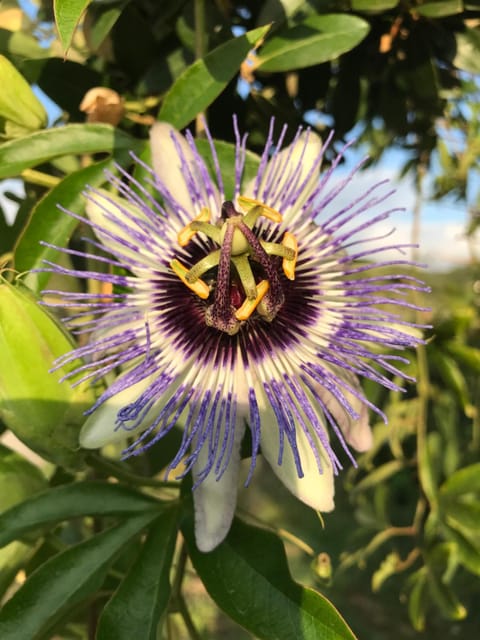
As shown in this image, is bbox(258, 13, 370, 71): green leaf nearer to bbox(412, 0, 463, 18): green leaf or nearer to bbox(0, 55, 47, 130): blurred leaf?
bbox(412, 0, 463, 18): green leaf

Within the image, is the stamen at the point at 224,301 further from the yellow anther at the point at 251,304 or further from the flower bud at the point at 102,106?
the flower bud at the point at 102,106

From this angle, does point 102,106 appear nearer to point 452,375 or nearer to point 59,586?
point 59,586

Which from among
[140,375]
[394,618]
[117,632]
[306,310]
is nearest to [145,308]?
[140,375]

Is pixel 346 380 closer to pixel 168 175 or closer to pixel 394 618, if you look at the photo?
pixel 168 175

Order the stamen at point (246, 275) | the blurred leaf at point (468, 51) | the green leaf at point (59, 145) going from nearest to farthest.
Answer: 1. the green leaf at point (59, 145)
2. the stamen at point (246, 275)
3. the blurred leaf at point (468, 51)

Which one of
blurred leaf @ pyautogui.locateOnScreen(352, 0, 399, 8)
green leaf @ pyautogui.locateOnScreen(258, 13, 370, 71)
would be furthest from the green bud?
blurred leaf @ pyautogui.locateOnScreen(352, 0, 399, 8)

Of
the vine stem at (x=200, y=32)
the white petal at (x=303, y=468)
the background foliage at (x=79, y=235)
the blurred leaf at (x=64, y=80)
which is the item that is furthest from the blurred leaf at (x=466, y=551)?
the blurred leaf at (x=64, y=80)
